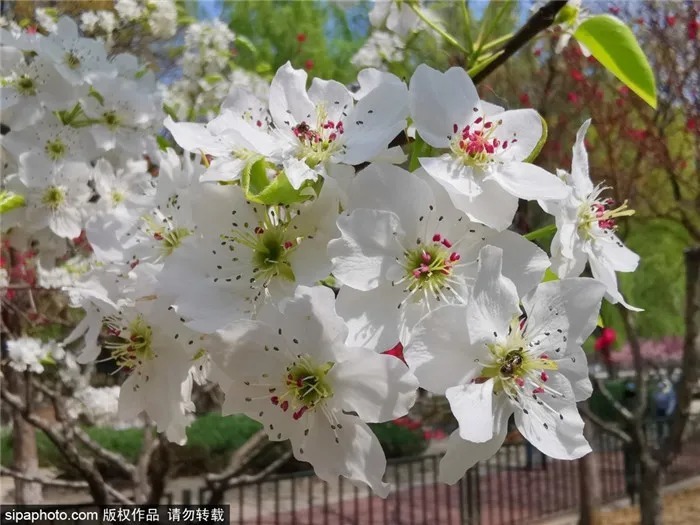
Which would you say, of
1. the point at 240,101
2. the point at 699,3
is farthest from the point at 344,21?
Result: the point at 240,101

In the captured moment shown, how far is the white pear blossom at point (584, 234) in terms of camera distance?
744mm

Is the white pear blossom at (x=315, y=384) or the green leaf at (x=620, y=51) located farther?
the green leaf at (x=620, y=51)

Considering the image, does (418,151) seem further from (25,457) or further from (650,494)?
(25,457)

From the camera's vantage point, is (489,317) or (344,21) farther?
(344,21)

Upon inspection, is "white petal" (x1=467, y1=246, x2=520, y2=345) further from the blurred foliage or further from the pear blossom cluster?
the blurred foliage

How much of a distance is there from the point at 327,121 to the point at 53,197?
102cm

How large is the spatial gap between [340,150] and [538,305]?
0.27 metres

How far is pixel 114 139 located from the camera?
1.53m

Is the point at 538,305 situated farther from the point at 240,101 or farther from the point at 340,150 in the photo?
the point at 240,101

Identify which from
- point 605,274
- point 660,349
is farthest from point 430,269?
point 660,349

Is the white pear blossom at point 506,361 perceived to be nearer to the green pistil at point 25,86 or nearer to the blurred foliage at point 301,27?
the green pistil at point 25,86

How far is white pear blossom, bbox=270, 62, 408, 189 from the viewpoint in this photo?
69 cm

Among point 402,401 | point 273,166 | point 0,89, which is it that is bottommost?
point 402,401

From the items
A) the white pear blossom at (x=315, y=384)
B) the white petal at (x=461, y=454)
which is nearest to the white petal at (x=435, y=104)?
the white pear blossom at (x=315, y=384)
